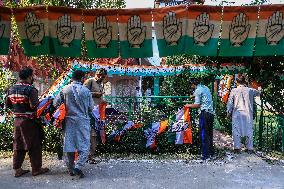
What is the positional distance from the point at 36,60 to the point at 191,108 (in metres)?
9.57

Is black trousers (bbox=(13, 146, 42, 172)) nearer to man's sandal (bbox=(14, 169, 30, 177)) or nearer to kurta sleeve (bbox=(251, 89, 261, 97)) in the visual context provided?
man's sandal (bbox=(14, 169, 30, 177))

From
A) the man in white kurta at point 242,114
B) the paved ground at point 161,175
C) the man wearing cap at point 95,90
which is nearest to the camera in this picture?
the paved ground at point 161,175

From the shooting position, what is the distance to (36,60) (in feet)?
51.9

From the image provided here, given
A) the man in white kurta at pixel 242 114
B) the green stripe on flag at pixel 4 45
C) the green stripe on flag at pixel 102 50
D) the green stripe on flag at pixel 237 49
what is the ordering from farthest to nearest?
the man in white kurta at pixel 242 114 < the green stripe on flag at pixel 102 50 < the green stripe on flag at pixel 237 49 < the green stripe on flag at pixel 4 45

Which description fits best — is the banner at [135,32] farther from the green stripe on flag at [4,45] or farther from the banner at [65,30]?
the green stripe on flag at [4,45]

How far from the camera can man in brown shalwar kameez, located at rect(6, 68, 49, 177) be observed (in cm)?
626

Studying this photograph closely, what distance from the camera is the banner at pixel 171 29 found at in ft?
26.1

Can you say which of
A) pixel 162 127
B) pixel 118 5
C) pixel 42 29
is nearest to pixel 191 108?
pixel 162 127

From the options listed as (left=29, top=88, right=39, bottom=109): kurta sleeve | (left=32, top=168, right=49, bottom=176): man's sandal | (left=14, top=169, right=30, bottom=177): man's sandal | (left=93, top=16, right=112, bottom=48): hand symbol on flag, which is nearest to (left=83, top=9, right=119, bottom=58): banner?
(left=93, top=16, right=112, bottom=48): hand symbol on flag

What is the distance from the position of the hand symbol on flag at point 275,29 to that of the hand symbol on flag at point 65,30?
4310mm

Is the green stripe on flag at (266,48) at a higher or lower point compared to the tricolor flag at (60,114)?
higher

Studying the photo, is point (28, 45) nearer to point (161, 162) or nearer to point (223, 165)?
point (161, 162)

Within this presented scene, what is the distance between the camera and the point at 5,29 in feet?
26.2

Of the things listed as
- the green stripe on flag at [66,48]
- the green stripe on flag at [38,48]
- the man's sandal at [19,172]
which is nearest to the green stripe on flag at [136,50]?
the green stripe on flag at [66,48]
